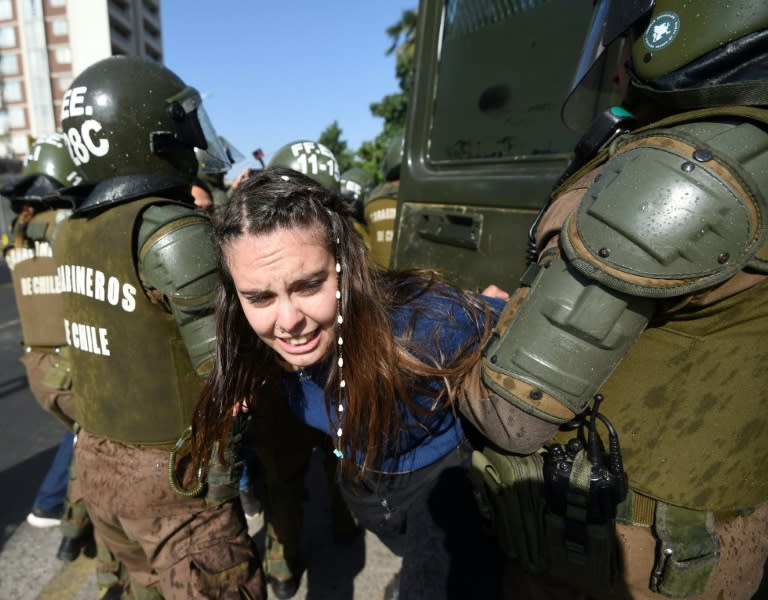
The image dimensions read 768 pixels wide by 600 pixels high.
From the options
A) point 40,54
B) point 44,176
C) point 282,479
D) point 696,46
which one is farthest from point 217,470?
point 40,54

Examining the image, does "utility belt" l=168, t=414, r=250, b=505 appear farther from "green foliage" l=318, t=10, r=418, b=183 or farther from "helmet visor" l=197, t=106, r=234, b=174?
"green foliage" l=318, t=10, r=418, b=183

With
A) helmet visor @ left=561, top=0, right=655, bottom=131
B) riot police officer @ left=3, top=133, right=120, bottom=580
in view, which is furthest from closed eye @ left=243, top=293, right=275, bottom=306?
riot police officer @ left=3, top=133, right=120, bottom=580

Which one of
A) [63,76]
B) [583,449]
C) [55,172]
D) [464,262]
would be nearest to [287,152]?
[55,172]

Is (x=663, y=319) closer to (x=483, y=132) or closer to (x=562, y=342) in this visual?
(x=562, y=342)

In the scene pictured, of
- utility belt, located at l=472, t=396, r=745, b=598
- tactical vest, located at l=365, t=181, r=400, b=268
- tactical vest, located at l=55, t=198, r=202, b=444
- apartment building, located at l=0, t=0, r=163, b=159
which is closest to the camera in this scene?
utility belt, located at l=472, t=396, r=745, b=598

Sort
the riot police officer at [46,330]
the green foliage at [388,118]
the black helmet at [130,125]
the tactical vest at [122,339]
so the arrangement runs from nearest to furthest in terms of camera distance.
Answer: the tactical vest at [122,339] < the black helmet at [130,125] < the riot police officer at [46,330] < the green foliage at [388,118]

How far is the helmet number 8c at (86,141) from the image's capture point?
1.82 meters

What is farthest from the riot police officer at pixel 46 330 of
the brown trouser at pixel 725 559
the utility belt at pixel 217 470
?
the brown trouser at pixel 725 559

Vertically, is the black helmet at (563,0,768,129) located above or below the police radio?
above

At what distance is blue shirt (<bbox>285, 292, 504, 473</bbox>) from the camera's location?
1271mm

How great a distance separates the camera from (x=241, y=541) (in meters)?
1.79

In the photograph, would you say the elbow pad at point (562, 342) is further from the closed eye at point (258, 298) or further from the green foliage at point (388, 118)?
the green foliage at point (388, 118)

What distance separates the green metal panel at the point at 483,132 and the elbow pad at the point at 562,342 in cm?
92

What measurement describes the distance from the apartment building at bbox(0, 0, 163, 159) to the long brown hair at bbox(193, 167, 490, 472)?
47411mm
